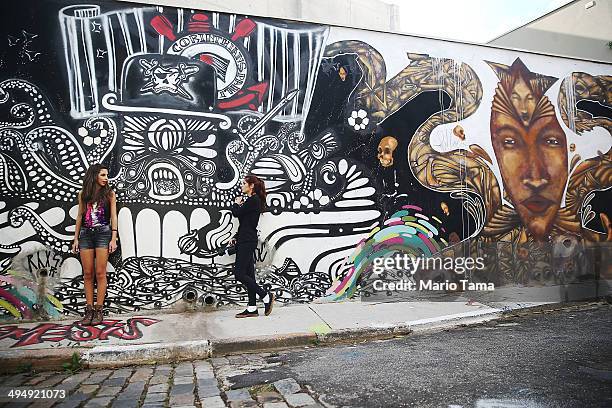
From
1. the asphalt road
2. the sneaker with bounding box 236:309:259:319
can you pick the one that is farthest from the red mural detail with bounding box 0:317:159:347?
the asphalt road

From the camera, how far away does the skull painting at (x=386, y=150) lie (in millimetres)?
6352

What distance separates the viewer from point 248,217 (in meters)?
5.32

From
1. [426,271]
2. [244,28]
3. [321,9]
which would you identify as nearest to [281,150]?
[244,28]

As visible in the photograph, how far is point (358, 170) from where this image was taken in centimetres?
623

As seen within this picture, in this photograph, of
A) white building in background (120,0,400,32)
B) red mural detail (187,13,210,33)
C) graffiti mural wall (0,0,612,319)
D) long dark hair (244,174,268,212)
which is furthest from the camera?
white building in background (120,0,400,32)

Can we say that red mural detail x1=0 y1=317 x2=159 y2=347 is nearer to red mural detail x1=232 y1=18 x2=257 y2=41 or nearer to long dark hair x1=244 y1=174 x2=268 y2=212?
long dark hair x1=244 y1=174 x2=268 y2=212

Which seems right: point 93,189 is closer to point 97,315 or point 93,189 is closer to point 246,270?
point 97,315

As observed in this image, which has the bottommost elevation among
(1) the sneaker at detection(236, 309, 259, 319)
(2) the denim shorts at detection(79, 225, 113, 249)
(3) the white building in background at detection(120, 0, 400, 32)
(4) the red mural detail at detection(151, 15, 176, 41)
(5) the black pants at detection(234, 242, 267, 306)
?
(1) the sneaker at detection(236, 309, 259, 319)

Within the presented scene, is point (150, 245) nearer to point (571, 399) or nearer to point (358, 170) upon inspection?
point (358, 170)

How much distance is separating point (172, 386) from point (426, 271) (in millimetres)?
4243

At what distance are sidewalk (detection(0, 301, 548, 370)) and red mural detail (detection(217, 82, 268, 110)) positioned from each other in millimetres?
2716

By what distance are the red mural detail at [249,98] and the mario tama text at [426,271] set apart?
2.83 meters

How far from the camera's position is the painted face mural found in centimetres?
693

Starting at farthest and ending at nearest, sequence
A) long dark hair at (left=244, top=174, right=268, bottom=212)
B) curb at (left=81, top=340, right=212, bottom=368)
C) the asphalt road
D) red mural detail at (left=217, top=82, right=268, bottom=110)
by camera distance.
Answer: red mural detail at (left=217, top=82, right=268, bottom=110) < long dark hair at (left=244, top=174, right=268, bottom=212) < curb at (left=81, top=340, right=212, bottom=368) < the asphalt road
